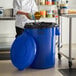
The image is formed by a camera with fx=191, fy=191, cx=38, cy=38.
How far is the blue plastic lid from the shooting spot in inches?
92.7

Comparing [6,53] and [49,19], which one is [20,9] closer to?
[6,53]

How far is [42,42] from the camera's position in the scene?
244 cm

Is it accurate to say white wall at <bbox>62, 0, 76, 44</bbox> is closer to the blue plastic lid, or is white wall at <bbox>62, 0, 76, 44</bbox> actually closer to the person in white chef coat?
the person in white chef coat

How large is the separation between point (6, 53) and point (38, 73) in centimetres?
149

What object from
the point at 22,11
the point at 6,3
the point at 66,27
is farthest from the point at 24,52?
the point at 66,27

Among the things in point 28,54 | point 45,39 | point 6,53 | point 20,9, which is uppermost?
point 20,9

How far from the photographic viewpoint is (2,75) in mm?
2260

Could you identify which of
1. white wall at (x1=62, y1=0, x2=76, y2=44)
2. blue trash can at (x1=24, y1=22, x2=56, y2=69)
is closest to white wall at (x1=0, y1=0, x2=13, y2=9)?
white wall at (x1=62, y1=0, x2=76, y2=44)

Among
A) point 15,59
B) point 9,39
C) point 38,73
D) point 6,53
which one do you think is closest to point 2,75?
point 15,59

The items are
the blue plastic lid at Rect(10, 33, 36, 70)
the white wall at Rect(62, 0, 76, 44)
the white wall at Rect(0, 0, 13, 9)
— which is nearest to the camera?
the blue plastic lid at Rect(10, 33, 36, 70)

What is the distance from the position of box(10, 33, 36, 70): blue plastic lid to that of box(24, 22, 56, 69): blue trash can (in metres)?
0.09

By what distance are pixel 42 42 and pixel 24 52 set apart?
268mm

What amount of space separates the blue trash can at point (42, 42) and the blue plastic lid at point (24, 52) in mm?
85

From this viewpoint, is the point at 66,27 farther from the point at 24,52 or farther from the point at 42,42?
the point at 24,52
